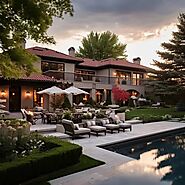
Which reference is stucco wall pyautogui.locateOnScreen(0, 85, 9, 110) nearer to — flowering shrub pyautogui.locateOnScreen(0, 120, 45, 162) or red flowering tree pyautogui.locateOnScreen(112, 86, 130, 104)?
red flowering tree pyautogui.locateOnScreen(112, 86, 130, 104)

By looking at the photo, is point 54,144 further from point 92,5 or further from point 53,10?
point 92,5

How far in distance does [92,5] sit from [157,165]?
7.63 m

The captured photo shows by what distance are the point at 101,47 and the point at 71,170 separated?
184 feet

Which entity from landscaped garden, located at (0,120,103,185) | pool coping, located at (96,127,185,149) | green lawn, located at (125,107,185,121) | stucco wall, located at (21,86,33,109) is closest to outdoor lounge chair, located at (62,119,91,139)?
pool coping, located at (96,127,185,149)

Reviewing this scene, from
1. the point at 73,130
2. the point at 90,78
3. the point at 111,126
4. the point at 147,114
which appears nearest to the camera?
the point at 73,130

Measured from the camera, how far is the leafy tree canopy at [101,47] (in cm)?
6269

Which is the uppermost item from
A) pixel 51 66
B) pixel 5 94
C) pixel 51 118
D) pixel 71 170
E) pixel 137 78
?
pixel 51 66

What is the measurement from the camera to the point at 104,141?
13.2 metres

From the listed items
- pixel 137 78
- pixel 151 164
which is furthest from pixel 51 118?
pixel 137 78

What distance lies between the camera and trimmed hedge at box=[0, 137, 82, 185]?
6973 mm

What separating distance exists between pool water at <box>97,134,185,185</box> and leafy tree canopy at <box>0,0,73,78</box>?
4959mm

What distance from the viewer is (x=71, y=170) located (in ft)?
28.1

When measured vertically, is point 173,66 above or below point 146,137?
above

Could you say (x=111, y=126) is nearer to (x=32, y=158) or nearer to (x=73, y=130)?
(x=73, y=130)
